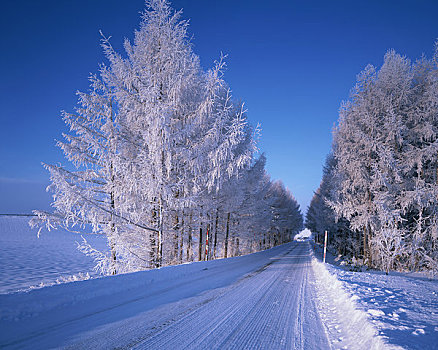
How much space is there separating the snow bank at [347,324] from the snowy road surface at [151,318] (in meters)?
0.19

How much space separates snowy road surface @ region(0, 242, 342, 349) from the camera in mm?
2531

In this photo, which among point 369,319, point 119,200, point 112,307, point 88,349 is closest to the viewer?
point 88,349

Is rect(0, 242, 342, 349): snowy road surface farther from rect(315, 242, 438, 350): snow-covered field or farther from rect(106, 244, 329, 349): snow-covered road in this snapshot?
rect(315, 242, 438, 350): snow-covered field

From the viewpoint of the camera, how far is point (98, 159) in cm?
803

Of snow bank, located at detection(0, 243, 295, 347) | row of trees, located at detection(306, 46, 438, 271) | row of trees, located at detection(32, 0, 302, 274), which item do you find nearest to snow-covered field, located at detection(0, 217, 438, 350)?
snow bank, located at detection(0, 243, 295, 347)

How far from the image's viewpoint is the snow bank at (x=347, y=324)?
257 centimetres

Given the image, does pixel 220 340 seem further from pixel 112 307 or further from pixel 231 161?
pixel 231 161

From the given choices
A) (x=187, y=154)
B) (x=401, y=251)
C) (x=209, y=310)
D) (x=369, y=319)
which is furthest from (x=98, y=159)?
(x=401, y=251)

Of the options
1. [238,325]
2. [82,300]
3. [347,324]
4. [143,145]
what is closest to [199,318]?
[238,325]

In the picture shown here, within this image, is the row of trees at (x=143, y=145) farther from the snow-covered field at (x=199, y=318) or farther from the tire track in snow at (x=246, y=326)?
the tire track in snow at (x=246, y=326)

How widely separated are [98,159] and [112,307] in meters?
6.11

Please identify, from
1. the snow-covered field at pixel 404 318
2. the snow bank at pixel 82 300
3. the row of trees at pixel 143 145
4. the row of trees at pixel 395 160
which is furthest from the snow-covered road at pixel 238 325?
the row of trees at pixel 395 160

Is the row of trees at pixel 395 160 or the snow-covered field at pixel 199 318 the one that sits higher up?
the row of trees at pixel 395 160

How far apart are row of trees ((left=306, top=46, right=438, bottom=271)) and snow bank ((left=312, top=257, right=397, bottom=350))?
324 inches
